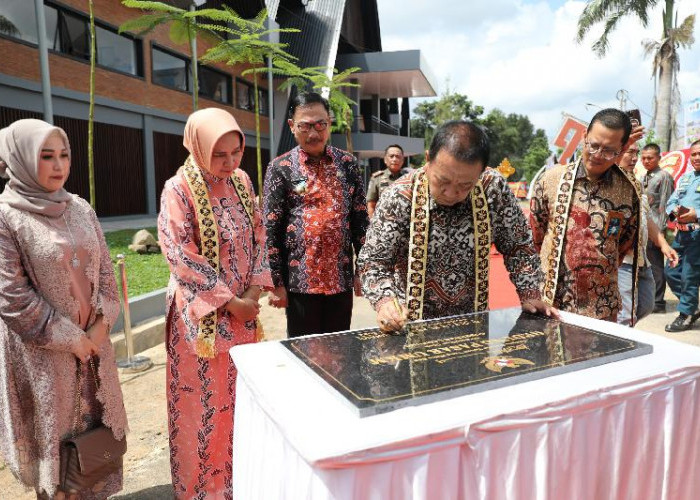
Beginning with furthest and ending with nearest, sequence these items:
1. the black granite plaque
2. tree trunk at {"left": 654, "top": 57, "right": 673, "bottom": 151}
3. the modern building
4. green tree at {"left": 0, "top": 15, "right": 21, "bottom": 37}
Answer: tree trunk at {"left": 654, "top": 57, "right": 673, "bottom": 151}, the modern building, green tree at {"left": 0, "top": 15, "right": 21, "bottom": 37}, the black granite plaque

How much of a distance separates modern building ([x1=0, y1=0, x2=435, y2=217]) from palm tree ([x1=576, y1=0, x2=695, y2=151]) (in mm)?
5646

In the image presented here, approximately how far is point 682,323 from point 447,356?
14.5 ft

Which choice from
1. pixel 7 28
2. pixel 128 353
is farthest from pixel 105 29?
pixel 128 353

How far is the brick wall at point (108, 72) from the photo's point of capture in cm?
860

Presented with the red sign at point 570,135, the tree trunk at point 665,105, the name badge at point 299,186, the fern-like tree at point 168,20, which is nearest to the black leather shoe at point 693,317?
the name badge at point 299,186

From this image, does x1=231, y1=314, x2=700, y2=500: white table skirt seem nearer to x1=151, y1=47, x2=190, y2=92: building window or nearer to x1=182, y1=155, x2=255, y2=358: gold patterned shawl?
x1=182, y1=155, x2=255, y2=358: gold patterned shawl

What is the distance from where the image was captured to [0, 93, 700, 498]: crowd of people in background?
1882mm

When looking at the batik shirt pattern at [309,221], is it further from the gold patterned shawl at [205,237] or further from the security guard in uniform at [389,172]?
the security guard in uniform at [389,172]

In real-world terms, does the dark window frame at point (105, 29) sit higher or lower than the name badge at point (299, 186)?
higher

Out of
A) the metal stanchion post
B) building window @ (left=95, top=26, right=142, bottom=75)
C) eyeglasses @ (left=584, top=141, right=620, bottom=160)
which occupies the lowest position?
the metal stanchion post

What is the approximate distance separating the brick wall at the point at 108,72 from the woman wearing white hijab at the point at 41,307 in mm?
8214

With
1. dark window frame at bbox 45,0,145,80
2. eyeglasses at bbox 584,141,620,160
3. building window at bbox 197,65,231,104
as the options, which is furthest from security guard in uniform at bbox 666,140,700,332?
building window at bbox 197,65,231,104

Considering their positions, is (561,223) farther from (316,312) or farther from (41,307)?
(41,307)

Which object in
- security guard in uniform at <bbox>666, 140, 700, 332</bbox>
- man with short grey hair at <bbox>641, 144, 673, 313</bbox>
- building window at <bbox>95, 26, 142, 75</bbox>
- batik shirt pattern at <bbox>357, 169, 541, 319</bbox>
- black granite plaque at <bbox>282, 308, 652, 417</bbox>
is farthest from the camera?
building window at <bbox>95, 26, 142, 75</bbox>
